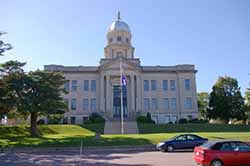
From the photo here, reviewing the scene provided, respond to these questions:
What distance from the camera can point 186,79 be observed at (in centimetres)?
5997

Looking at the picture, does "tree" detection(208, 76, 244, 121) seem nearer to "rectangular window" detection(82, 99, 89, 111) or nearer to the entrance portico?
the entrance portico

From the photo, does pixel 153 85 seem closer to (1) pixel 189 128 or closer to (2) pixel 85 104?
(2) pixel 85 104

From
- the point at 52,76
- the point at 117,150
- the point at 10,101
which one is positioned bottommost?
the point at 117,150

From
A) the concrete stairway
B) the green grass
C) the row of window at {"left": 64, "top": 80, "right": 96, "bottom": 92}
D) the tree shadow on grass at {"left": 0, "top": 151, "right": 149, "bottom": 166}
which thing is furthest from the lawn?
the row of window at {"left": 64, "top": 80, "right": 96, "bottom": 92}

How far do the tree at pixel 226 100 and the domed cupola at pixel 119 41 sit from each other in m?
20.2

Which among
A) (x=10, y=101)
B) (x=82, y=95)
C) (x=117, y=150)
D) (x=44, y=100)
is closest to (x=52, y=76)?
(x=44, y=100)

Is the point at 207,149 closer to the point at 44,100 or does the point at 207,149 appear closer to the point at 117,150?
the point at 117,150

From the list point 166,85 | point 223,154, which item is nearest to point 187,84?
point 166,85

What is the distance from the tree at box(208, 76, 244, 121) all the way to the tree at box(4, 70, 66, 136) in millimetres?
35938

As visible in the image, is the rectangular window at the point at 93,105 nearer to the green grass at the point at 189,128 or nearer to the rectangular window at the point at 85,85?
the rectangular window at the point at 85,85

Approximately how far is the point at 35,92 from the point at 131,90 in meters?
25.5

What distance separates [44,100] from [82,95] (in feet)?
79.4

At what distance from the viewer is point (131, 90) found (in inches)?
2250

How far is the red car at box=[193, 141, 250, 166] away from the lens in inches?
504
